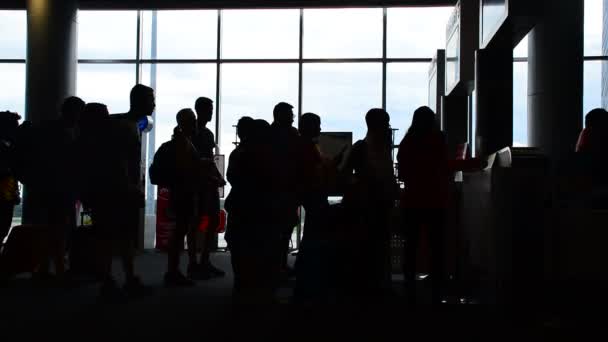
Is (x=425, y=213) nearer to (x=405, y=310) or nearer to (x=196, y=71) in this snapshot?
(x=405, y=310)

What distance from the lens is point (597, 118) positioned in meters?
5.42

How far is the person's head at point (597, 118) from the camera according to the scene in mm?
5383

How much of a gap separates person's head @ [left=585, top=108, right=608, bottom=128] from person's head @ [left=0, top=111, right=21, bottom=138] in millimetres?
4521

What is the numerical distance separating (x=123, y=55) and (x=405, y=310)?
8303mm

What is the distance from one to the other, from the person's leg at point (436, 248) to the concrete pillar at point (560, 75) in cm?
278

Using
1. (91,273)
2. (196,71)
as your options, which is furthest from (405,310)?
(196,71)

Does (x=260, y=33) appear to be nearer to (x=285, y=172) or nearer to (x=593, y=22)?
(x=593, y=22)

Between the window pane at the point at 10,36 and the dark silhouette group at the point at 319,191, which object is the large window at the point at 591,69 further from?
the window pane at the point at 10,36

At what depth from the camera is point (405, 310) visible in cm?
428

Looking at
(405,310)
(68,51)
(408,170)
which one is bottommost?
(405,310)

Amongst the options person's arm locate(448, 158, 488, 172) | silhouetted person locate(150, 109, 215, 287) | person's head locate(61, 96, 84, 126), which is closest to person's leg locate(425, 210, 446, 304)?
person's arm locate(448, 158, 488, 172)

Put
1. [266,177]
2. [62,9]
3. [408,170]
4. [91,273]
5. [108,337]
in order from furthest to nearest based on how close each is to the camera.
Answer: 1. [62,9]
2. [91,273]
3. [408,170]
4. [266,177]
5. [108,337]

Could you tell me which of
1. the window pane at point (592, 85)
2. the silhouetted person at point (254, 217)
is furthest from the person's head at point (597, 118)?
the window pane at point (592, 85)

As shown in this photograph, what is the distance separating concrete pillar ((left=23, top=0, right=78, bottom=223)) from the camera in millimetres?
8906
